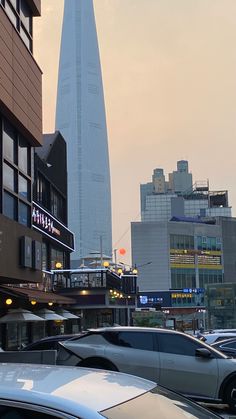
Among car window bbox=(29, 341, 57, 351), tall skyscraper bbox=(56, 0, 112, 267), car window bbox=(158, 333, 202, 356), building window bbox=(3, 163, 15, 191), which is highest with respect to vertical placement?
tall skyscraper bbox=(56, 0, 112, 267)

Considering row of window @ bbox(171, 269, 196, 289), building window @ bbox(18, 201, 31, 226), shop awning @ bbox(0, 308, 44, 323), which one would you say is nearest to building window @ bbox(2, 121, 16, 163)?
building window @ bbox(18, 201, 31, 226)

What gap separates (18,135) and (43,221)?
40.9 feet

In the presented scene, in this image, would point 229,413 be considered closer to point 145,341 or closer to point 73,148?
point 145,341

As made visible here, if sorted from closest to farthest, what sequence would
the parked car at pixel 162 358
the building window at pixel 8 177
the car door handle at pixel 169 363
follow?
the parked car at pixel 162 358 → the car door handle at pixel 169 363 → the building window at pixel 8 177

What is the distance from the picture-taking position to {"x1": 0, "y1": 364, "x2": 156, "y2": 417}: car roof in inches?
106

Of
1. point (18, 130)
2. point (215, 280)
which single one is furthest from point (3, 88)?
point (215, 280)

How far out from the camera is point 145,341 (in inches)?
453

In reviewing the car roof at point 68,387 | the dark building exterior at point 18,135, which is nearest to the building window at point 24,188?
the dark building exterior at point 18,135

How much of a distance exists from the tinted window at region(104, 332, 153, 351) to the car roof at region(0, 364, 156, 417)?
814 cm

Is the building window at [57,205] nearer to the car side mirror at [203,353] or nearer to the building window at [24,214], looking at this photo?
the building window at [24,214]

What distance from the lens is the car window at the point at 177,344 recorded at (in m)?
11.1

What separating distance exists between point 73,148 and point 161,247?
60.1m

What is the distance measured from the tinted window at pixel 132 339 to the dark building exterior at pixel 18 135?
4184 mm

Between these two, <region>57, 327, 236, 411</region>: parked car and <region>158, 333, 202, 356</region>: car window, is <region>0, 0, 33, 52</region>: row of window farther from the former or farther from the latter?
<region>158, 333, 202, 356</region>: car window
